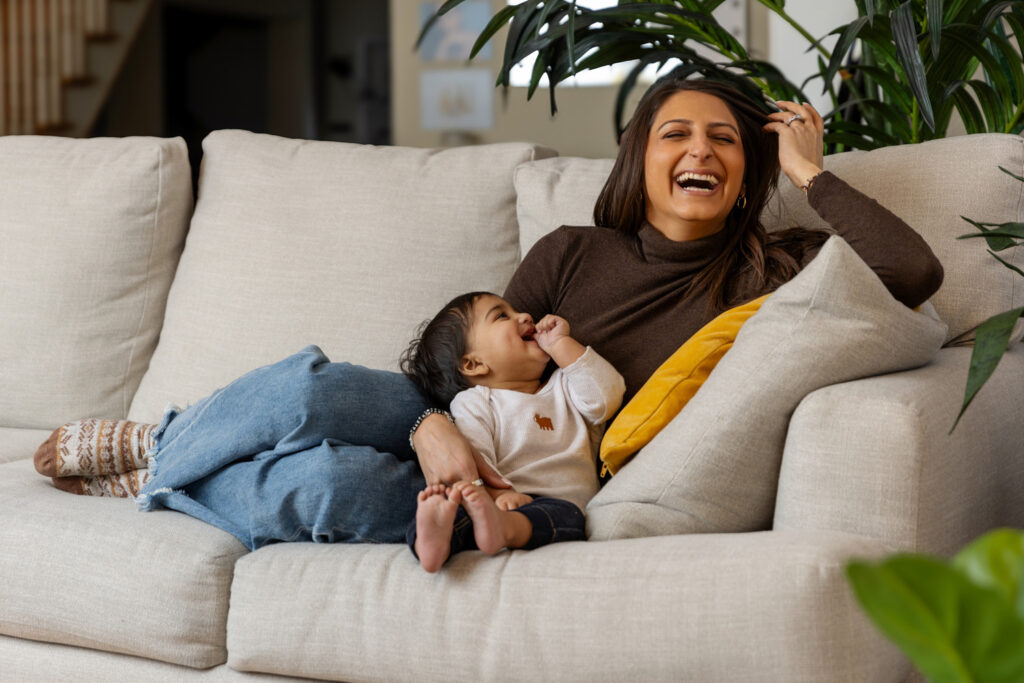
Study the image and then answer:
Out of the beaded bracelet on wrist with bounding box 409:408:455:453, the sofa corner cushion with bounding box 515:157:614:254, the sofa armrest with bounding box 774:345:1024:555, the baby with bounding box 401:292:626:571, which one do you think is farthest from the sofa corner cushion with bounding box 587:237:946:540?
the sofa corner cushion with bounding box 515:157:614:254

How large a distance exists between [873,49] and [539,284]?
0.87 meters

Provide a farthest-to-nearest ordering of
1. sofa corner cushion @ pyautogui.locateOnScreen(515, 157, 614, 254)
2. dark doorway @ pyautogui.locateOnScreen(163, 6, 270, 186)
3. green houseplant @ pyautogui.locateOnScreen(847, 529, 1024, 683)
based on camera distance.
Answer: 1. dark doorway @ pyautogui.locateOnScreen(163, 6, 270, 186)
2. sofa corner cushion @ pyautogui.locateOnScreen(515, 157, 614, 254)
3. green houseplant @ pyautogui.locateOnScreen(847, 529, 1024, 683)

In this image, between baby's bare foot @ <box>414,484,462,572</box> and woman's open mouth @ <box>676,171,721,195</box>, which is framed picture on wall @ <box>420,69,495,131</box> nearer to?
woman's open mouth @ <box>676,171,721,195</box>

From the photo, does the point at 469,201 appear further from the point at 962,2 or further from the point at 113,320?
the point at 962,2

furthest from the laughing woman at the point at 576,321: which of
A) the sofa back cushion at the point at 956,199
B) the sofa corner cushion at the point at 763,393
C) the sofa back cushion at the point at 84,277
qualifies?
the sofa back cushion at the point at 84,277

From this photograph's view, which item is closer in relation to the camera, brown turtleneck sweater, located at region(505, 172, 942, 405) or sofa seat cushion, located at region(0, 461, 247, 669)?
sofa seat cushion, located at region(0, 461, 247, 669)

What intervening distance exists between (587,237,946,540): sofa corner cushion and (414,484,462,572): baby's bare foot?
8.1 inches

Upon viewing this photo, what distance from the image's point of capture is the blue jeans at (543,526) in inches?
47.5

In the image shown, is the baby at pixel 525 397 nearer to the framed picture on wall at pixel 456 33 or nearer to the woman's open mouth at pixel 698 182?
the woman's open mouth at pixel 698 182

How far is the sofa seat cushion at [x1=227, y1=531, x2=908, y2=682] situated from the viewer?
995mm

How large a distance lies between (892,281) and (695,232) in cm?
36

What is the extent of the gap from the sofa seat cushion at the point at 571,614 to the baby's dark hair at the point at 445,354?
0.33m

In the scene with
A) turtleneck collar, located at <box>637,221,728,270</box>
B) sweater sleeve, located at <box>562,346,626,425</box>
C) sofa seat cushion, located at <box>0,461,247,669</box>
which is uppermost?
turtleneck collar, located at <box>637,221,728,270</box>

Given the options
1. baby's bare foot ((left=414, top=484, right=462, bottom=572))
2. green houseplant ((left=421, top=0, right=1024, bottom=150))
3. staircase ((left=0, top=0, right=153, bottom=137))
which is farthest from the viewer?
staircase ((left=0, top=0, right=153, bottom=137))
